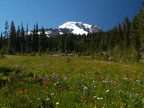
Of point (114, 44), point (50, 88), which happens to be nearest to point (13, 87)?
point (50, 88)

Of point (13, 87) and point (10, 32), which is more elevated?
point (10, 32)

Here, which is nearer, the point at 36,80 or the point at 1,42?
the point at 36,80

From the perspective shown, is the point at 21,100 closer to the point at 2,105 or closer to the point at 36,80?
the point at 2,105

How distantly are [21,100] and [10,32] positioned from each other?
118430mm

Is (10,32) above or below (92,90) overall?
above

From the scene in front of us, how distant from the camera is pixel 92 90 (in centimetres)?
886

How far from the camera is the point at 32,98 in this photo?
25.1 ft

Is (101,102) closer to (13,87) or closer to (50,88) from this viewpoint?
(50,88)

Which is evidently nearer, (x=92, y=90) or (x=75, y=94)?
(x=75, y=94)

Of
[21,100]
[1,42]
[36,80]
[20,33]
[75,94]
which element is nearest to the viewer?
[21,100]

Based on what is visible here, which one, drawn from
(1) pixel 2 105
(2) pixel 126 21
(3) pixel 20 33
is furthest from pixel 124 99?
(3) pixel 20 33

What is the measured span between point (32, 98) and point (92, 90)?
229 centimetres

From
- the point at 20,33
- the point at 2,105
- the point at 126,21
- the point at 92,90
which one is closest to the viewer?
the point at 2,105

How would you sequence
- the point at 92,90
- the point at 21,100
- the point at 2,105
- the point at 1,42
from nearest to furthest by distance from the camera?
Result: the point at 2,105, the point at 21,100, the point at 92,90, the point at 1,42
